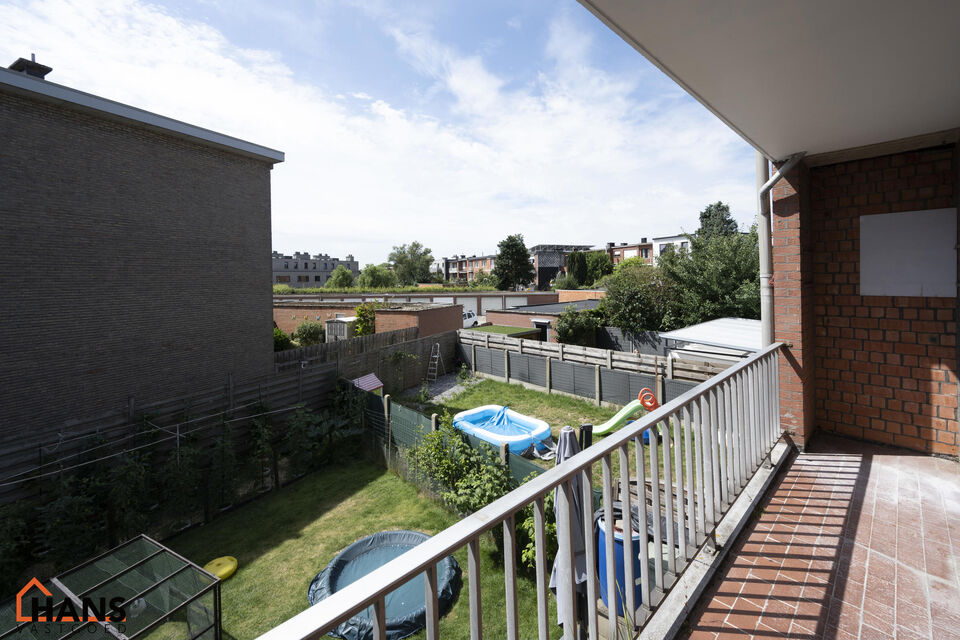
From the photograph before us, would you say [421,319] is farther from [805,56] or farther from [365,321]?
[805,56]

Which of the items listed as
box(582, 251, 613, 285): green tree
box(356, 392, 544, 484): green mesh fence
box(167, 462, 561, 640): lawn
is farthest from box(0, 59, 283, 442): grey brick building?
box(582, 251, 613, 285): green tree

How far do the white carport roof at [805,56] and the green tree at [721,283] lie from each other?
1533 centimetres

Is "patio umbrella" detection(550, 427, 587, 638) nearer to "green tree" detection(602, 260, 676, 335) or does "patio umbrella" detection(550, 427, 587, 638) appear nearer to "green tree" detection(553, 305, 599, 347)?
"green tree" detection(553, 305, 599, 347)

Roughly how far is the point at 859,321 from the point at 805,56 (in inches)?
108

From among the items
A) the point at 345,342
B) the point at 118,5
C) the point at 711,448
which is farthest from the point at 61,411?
the point at 711,448

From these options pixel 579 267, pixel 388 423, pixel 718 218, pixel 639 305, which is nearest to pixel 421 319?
pixel 639 305

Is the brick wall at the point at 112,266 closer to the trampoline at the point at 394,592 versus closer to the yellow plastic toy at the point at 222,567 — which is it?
the yellow plastic toy at the point at 222,567

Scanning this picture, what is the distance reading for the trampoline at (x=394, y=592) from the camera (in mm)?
4457

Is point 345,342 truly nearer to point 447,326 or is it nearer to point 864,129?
point 447,326

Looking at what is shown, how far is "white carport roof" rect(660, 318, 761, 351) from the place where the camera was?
9143 millimetres

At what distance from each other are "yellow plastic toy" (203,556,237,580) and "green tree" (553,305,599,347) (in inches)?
513

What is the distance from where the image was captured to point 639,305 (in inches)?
673

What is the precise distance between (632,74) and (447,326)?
49.7 ft

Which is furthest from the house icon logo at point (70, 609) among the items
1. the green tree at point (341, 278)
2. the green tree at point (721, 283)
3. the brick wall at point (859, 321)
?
the green tree at point (341, 278)
